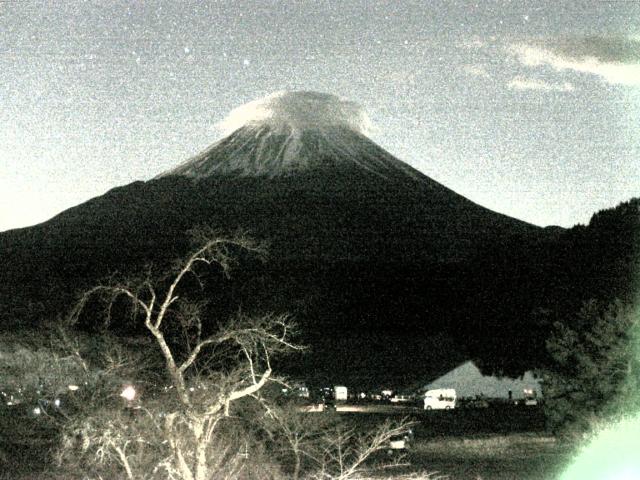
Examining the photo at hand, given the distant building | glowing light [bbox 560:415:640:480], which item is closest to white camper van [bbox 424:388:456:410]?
the distant building

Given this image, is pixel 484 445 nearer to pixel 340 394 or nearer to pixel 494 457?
pixel 494 457

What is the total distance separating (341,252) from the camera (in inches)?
4724

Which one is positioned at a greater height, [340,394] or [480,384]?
[340,394]

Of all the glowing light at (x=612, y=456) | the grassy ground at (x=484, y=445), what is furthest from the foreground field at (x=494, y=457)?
the glowing light at (x=612, y=456)

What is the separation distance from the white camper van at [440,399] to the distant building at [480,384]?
44.7 inches

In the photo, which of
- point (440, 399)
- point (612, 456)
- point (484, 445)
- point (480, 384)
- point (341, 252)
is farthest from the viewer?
point (341, 252)

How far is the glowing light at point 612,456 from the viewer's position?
22.7 metres

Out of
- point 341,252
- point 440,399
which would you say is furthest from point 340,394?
point 341,252

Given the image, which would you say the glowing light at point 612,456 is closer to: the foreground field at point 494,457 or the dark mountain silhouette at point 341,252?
the foreground field at point 494,457

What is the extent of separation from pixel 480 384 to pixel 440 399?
407cm

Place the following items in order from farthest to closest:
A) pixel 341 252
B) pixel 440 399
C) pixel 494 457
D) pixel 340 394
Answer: pixel 341 252 < pixel 440 399 < pixel 340 394 < pixel 494 457

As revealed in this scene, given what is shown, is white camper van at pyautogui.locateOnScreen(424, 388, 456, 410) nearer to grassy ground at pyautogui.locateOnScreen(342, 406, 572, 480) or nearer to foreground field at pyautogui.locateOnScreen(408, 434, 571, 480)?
grassy ground at pyautogui.locateOnScreen(342, 406, 572, 480)

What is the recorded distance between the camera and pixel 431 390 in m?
56.0

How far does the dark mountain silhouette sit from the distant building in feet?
4.16
